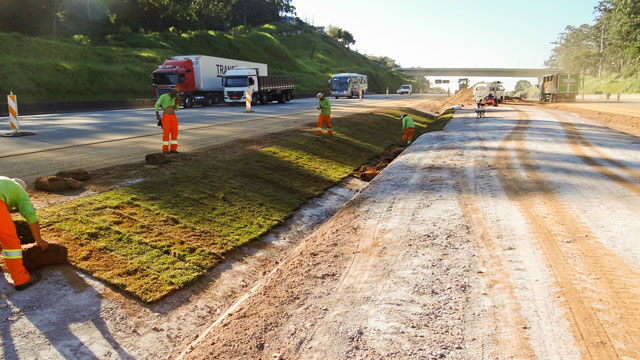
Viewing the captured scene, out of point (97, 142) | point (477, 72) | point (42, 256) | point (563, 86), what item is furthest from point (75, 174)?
point (477, 72)

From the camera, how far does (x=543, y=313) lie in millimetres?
3963

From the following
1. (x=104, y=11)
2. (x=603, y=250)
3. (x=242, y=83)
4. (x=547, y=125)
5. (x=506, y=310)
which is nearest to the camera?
→ (x=506, y=310)

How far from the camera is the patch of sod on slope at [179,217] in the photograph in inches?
207

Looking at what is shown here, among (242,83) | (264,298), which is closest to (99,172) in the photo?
(264,298)

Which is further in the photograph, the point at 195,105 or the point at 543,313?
the point at 195,105

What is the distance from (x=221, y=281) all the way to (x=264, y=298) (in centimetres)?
97

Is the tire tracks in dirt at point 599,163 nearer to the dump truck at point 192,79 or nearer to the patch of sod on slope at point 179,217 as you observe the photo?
the patch of sod on slope at point 179,217

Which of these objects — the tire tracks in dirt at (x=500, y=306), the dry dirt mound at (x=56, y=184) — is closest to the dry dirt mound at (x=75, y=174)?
the dry dirt mound at (x=56, y=184)

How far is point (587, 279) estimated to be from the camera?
14.9 ft

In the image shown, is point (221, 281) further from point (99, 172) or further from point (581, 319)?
point (99, 172)

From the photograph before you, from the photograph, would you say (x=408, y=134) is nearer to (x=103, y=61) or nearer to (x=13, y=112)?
(x=13, y=112)

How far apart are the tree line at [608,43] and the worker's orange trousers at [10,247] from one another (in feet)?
270

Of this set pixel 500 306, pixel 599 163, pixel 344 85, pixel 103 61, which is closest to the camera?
pixel 500 306

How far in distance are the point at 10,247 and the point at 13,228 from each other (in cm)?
20
